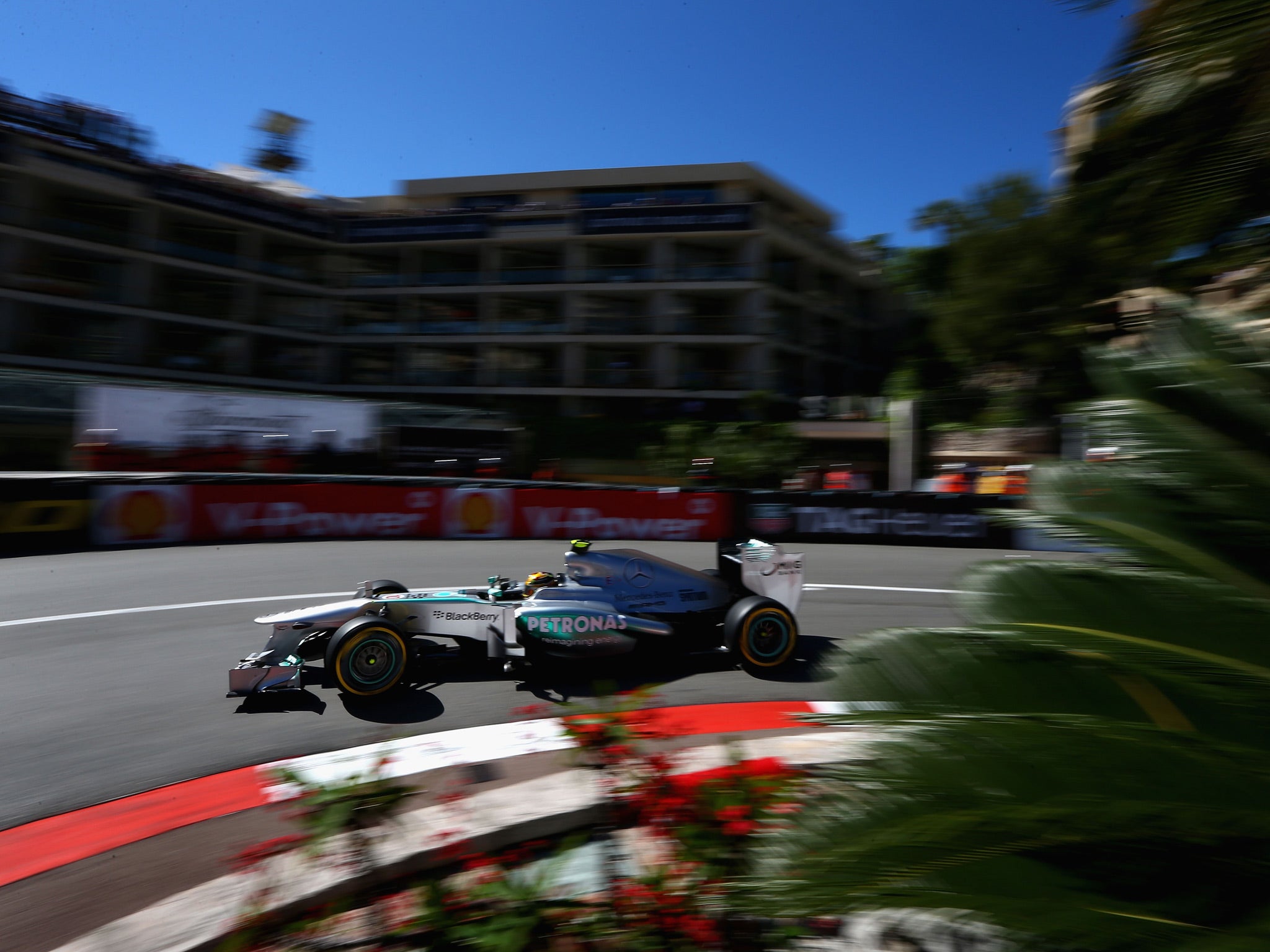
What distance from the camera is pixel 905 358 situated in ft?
124

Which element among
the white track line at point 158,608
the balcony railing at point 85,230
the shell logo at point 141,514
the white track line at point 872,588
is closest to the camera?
the white track line at point 158,608

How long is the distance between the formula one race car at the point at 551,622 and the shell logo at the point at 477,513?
832cm

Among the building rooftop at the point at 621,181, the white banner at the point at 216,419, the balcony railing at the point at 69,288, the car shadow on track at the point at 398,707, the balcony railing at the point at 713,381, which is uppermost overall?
the building rooftop at the point at 621,181

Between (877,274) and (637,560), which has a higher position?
(877,274)

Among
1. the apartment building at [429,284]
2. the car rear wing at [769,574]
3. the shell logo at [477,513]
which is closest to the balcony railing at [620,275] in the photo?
the apartment building at [429,284]

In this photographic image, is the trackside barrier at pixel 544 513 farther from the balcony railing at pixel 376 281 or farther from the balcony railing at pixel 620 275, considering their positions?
the balcony railing at pixel 376 281

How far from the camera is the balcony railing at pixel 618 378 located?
36.0 meters

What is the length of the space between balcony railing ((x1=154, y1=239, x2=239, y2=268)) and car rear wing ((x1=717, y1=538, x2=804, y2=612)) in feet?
118

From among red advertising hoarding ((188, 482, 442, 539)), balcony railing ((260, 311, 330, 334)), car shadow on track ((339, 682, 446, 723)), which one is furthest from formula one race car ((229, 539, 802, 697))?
balcony railing ((260, 311, 330, 334))

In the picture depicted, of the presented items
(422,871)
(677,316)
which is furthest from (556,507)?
(677,316)

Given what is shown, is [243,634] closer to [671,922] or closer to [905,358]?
[671,922]

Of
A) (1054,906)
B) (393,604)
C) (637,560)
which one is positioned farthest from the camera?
(637,560)

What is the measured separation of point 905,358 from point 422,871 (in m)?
37.6

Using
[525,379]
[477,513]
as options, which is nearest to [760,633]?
[477,513]
